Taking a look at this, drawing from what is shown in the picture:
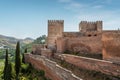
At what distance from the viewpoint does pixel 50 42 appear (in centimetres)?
2988

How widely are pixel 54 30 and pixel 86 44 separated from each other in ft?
19.4

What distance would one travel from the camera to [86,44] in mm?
25750

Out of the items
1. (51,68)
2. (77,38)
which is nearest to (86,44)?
(77,38)

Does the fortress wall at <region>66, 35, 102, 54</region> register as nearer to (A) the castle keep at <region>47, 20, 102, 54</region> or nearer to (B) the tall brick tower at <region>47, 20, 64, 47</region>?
(A) the castle keep at <region>47, 20, 102, 54</region>

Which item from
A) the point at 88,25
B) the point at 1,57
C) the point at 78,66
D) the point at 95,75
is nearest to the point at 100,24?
the point at 88,25

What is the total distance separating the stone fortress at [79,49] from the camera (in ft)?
50.8

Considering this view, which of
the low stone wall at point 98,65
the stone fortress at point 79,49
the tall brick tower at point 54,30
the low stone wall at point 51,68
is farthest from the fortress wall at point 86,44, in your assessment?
the low stone wall at point 98,65

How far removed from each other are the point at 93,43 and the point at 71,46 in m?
3.63

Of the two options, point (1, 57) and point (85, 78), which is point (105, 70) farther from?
point (1, 57)

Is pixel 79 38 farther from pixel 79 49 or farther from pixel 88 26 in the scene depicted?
pixel 88 26

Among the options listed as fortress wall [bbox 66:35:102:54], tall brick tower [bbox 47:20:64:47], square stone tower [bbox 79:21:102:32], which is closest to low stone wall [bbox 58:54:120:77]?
fortress wall [bbox 66:35:102:54]

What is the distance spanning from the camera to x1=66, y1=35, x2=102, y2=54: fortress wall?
24250 mm

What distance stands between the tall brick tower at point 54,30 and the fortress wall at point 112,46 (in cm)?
1333

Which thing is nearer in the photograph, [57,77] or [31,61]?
[57,77]
